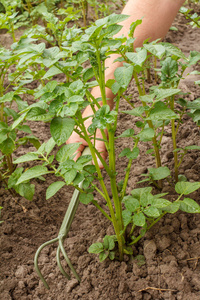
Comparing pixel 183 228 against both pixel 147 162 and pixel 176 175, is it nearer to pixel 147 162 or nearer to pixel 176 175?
pixel 176 175

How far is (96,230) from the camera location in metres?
1.31

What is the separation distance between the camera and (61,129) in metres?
0.79

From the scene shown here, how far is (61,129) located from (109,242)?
1.75ft

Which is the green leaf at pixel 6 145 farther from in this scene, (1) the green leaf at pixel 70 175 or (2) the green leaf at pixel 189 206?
(2) the green leaf at pixel 189 206

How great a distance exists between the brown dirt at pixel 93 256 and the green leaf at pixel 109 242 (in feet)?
0.26

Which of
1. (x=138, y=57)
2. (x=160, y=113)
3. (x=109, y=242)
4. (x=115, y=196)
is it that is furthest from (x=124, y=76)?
(x=109, y=242)

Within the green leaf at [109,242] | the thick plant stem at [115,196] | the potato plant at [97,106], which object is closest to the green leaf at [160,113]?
the potato plant at [97,106]

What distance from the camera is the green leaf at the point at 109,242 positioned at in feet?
3.68

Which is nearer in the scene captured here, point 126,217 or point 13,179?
point 126,217

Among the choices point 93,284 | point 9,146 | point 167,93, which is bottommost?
point 93,284

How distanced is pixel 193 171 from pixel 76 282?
68cm

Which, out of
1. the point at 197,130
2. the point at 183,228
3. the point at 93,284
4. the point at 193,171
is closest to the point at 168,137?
the point at 197,130

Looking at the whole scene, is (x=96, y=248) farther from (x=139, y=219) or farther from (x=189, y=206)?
(x=189, y=206)

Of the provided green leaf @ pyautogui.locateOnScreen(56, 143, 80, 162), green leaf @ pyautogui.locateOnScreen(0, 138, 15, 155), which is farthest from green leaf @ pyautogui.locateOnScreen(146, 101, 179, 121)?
green leaf @ pyautogui.locateOnScreen(0, 138, 15, 155)
